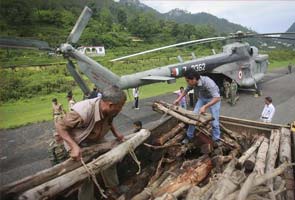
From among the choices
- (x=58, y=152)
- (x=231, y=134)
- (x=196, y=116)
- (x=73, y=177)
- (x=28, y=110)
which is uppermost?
(x=196, y=116)

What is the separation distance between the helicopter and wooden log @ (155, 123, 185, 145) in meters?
4.08

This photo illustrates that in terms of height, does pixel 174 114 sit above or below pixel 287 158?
above

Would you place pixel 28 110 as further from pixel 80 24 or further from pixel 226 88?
pixel 226 88

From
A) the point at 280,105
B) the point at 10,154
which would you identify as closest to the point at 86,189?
the point at 10,154

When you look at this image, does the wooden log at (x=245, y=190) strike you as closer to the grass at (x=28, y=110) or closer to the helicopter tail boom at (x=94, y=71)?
the helicopter tail boom at (x=94, y=71)

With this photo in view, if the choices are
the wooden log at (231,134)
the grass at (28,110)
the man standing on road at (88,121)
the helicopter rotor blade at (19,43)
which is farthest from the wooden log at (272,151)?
the grass at (28,110)

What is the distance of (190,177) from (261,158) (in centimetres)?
106

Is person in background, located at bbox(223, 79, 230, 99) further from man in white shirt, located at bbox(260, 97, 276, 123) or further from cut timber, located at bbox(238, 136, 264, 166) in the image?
cut timber, located at bbox(238, 136, 264, 166)

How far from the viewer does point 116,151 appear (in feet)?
12.8

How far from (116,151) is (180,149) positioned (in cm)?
191

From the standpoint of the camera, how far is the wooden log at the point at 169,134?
5.54 m

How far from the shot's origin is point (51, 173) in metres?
3.33

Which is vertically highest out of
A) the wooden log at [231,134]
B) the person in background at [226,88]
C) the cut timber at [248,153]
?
the cut timber at [248,153]

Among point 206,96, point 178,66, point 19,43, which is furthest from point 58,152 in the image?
point 178,66
